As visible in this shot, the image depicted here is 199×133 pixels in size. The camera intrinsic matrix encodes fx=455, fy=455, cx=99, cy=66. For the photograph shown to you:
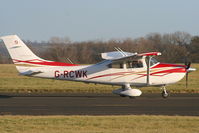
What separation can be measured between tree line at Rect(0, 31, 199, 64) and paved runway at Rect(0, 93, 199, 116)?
4488cm

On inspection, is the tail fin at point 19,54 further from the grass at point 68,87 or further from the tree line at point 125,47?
the tree line at point 125,47

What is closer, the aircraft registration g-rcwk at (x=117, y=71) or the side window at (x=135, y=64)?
the aircraft registration g-rcwk at (x=117, y=71)

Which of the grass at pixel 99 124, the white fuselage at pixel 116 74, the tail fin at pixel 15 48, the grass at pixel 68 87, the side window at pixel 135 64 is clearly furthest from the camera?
the grass at pixel 68 87

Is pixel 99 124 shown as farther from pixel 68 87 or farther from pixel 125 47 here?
pixel 125 47

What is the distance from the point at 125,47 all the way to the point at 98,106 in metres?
50.4

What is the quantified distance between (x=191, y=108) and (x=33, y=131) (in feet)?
25.0

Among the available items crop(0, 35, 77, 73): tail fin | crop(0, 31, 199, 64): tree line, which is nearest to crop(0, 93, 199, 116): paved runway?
crop(0, 35, 77, 73): tail fin

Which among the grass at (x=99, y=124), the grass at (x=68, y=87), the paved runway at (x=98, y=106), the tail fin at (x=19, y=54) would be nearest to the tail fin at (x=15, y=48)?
the tail fin at (x=19, y=54)

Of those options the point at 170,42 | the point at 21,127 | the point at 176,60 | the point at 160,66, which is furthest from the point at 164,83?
the point at 170,42

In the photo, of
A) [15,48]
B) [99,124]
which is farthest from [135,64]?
[99,124]

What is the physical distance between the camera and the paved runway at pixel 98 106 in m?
15.7

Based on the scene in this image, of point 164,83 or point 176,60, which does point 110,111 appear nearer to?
point 164,83

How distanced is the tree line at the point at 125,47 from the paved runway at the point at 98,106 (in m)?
44.9

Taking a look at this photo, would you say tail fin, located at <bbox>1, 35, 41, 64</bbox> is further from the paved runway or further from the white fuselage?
the paved runway
